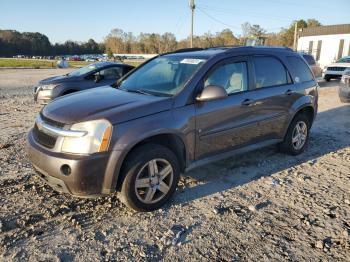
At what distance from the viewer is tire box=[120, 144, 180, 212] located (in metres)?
3.66

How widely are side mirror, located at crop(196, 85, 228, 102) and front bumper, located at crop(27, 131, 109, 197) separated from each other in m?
1.35

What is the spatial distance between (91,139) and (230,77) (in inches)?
83.9

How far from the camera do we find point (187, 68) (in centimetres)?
448

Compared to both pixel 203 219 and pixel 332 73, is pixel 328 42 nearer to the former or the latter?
pixel 332 73

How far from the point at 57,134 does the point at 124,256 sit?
1.42m

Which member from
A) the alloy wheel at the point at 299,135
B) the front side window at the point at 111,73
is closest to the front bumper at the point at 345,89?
the alloy wheel at the point at 299,135

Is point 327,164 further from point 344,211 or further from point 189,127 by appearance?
point 189,127

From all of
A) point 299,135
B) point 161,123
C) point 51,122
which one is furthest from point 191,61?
point 299,135

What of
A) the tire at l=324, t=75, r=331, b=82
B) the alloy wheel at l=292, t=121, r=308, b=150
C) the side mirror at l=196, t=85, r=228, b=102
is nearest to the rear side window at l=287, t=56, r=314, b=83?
the alloy wheel at l=292, t=121, r=308, b=150

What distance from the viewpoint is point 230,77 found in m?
4.62

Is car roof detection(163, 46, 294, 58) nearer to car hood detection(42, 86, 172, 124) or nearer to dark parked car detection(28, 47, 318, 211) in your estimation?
dark parked car detection(28, 47, 318, 211)

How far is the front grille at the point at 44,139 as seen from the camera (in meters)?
3.64

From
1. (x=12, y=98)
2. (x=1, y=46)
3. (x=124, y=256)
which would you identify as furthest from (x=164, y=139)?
(x=1, y=46)

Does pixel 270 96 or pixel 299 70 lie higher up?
pixel 299 70
